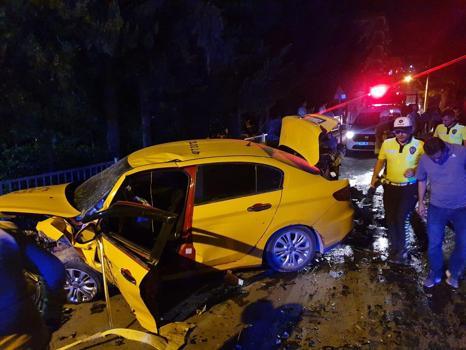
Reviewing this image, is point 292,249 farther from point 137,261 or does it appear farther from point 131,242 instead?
point 137,261

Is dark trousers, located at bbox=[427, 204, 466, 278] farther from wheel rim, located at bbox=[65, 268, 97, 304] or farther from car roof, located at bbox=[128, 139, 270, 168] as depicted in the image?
wheel rim, located at bbox=[65, 268, 97, 304]

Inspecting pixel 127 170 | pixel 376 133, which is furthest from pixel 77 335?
pixel 376 133

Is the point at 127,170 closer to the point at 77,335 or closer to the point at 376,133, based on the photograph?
the point at 77,335

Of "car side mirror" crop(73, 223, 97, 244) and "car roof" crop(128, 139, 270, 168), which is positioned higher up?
"car roof" crop(128, 139, 270, 168)

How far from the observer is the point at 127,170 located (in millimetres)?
4480

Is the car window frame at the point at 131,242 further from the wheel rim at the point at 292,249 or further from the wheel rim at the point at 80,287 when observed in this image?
the wheel rim at the point at 292,249

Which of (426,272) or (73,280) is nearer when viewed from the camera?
(73,280)

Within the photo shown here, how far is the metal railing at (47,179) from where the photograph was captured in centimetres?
659

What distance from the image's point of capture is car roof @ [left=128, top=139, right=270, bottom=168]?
4.58 meters

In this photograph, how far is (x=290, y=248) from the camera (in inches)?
197

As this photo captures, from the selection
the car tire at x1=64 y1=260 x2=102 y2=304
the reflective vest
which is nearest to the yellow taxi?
the car tire at x1=64 y1=260 x2=102 y2=304

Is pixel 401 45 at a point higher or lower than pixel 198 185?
higher

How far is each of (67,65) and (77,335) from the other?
17.7 ft

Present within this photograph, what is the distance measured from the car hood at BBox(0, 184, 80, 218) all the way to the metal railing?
6.11ft
